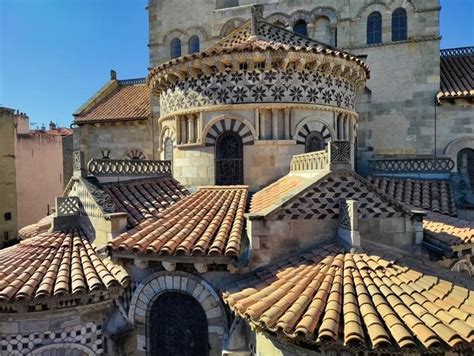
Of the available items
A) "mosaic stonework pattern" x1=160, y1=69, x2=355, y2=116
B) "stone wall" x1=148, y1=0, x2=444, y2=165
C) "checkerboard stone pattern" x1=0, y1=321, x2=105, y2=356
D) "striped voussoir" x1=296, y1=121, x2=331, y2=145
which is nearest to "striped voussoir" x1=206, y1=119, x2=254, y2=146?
"mosaic stonework pattern" x1=160, y1=69, x2=355, y2=116

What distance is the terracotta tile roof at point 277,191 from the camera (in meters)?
8.99

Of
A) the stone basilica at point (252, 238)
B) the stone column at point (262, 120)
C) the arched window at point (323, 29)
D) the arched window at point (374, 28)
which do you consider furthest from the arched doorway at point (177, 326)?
the arched window at point (374, 28)

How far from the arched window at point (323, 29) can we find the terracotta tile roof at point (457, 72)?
6022 mm

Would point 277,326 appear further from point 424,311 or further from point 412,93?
point 412,93

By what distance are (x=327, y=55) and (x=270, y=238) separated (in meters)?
6.80

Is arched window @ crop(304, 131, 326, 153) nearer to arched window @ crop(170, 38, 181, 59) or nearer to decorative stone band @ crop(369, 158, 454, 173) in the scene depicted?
decorative stone band @ crop(369, 158, 454, 173)

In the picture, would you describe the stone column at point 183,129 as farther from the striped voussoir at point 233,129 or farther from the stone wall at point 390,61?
the stone wall at point 390,61

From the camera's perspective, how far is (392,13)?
1881cm

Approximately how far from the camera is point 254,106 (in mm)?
11812

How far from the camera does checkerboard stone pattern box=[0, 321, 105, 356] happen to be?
8.16 metres

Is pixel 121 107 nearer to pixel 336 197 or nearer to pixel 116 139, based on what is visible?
pixel 116 139

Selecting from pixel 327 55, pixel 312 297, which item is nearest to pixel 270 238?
pixel 312 297

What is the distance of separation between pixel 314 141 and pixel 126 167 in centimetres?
617

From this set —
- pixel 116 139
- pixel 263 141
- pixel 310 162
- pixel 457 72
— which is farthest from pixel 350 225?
pixel 116 139
